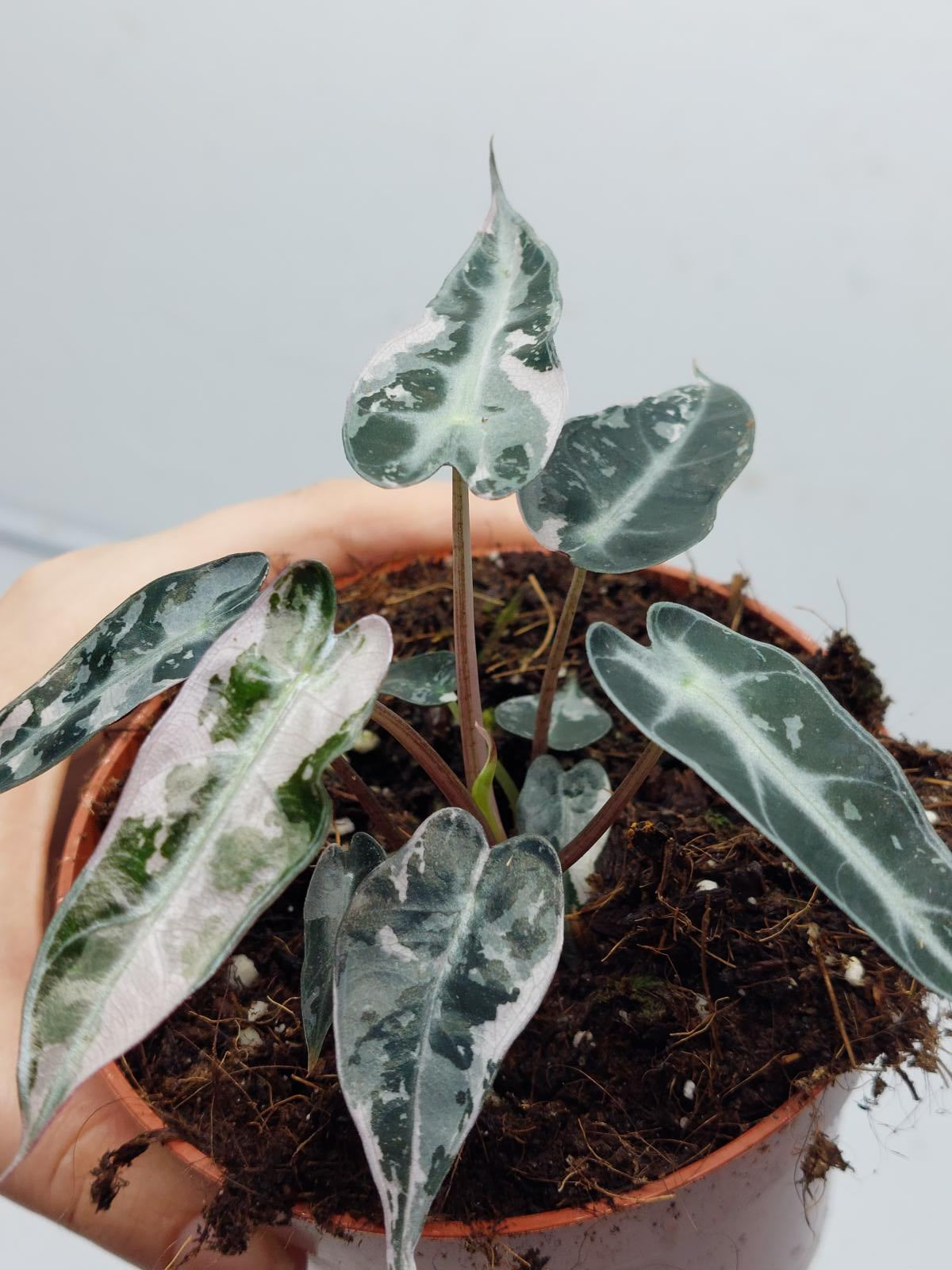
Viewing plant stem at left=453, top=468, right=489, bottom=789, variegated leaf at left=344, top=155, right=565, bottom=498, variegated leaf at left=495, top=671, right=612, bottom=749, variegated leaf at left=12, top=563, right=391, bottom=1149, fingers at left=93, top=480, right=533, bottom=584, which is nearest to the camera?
variegated leaf at left=12, top=563, right=391, bottom=1149

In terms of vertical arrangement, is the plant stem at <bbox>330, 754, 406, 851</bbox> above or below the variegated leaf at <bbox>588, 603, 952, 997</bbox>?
below

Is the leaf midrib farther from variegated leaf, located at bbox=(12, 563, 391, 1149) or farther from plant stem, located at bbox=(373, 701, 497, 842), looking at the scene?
plant stem, located at bbox=(373, 701, 497, 842)

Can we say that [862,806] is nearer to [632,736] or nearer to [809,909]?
[809,909]

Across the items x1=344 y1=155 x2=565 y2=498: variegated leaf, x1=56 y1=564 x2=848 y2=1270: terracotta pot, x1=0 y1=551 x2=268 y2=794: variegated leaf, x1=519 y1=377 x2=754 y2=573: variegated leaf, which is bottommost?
x1=56 y1=564 x2=848 y2=1270: terracotta pot

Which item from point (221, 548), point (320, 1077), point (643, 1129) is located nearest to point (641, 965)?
point (643, 1129)

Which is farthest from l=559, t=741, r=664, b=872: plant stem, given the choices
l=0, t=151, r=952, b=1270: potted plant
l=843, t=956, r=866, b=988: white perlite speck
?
l=843, t=956, r=866, b=988: white perlite speck

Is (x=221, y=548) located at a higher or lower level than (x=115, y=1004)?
lower

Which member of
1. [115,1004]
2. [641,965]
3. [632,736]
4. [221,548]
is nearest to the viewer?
[115,1004]

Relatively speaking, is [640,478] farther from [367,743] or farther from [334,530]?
[334,530]
